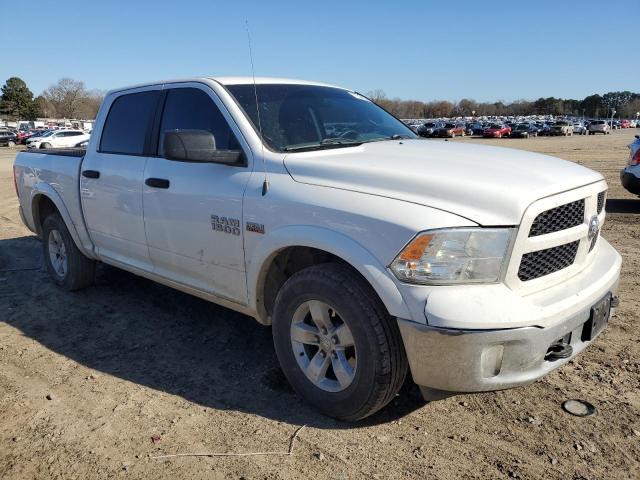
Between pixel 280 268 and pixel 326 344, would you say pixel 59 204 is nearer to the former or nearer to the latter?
pixel 280 268

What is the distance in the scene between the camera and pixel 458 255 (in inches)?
98.1

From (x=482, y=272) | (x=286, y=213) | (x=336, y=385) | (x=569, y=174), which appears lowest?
(x=336, y=385)

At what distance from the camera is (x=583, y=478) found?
99.0 inches

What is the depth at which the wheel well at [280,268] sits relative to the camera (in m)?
3.21

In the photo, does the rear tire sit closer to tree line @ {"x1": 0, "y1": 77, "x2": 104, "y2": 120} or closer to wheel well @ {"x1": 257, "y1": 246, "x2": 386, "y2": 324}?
wheel well @ {"x1": 257, "y1": 246, "x2": 386, "y2": 324}

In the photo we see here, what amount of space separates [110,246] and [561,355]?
3688 mm

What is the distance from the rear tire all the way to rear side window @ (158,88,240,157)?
6.37ft

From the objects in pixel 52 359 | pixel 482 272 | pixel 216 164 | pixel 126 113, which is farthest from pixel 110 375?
pixel 482 272

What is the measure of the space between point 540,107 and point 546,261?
671 feet

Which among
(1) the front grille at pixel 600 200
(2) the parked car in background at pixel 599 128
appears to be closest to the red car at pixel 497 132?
(2) the parked car in background at pixel 599 128

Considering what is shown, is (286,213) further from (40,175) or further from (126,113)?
(40,175)

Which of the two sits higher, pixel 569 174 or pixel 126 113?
pixel 126 113

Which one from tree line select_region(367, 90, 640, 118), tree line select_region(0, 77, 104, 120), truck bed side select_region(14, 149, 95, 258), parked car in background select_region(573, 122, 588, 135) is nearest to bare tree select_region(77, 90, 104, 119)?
tree line select_region(0, 77, 104, 120)

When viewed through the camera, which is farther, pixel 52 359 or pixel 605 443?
pixel 52 359
